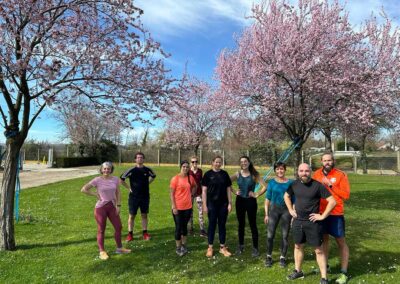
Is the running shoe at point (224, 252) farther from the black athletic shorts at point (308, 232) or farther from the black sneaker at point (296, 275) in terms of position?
the black athletic shorts at point (308, 232)

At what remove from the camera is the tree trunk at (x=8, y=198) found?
6137 millimetres

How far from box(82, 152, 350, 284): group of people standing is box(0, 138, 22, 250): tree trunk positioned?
56.7 inches

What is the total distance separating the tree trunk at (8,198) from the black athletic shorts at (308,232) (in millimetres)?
4808

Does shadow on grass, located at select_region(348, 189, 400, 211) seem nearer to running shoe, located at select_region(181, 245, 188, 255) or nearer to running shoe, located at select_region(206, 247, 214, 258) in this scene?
running shoe, located at select_region(206, 247, 214, 258)

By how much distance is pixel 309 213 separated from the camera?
4766mm

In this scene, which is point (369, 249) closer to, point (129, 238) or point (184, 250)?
point (184, 250)

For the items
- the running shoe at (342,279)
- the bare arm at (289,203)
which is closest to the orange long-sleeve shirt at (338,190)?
the bare arm at (289,203)

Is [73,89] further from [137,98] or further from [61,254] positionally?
[61,254]

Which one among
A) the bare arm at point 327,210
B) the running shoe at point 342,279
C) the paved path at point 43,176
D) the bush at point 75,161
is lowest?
the running shoe at point 342,279

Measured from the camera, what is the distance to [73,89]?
6.41 metres

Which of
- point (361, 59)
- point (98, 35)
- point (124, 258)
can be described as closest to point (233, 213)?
point (124, 258)

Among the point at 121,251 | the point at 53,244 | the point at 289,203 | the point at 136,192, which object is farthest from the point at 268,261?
the point at 53,244

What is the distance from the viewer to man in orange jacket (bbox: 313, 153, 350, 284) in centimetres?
492

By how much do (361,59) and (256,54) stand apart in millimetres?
3598
